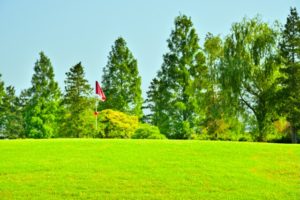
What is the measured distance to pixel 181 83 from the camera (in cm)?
5406

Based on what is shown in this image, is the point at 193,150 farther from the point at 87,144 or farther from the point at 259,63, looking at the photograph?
the point at 259,63

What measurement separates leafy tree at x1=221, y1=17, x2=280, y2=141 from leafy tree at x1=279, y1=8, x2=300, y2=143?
962mm

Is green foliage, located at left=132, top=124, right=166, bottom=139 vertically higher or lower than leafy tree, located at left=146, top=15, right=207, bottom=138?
lower

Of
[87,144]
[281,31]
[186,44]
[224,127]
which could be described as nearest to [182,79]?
[186,44]

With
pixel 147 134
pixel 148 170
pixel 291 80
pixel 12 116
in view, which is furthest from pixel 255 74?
pixel 12 116

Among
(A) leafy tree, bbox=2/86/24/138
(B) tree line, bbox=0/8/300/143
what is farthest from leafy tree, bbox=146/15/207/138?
(A) leafy tree, bbox=2/86/24/138

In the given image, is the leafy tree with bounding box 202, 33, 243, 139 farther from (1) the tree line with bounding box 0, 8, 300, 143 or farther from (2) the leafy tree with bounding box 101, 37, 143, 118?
(2) the leafy tree with bounding box 101, 37, 143, 118

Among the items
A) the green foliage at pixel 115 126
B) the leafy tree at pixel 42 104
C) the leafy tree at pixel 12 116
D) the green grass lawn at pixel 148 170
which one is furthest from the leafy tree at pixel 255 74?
the leafy tree at pixel 12 116

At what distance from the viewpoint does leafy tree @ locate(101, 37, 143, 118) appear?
58.6 meters

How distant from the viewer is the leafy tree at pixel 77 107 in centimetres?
5591

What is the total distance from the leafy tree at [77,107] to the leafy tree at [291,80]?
22.0m

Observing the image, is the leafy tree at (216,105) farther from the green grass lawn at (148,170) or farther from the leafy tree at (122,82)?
the green grass lawn at (148,170)

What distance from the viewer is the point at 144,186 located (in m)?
17.3

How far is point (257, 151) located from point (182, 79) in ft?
98.9
